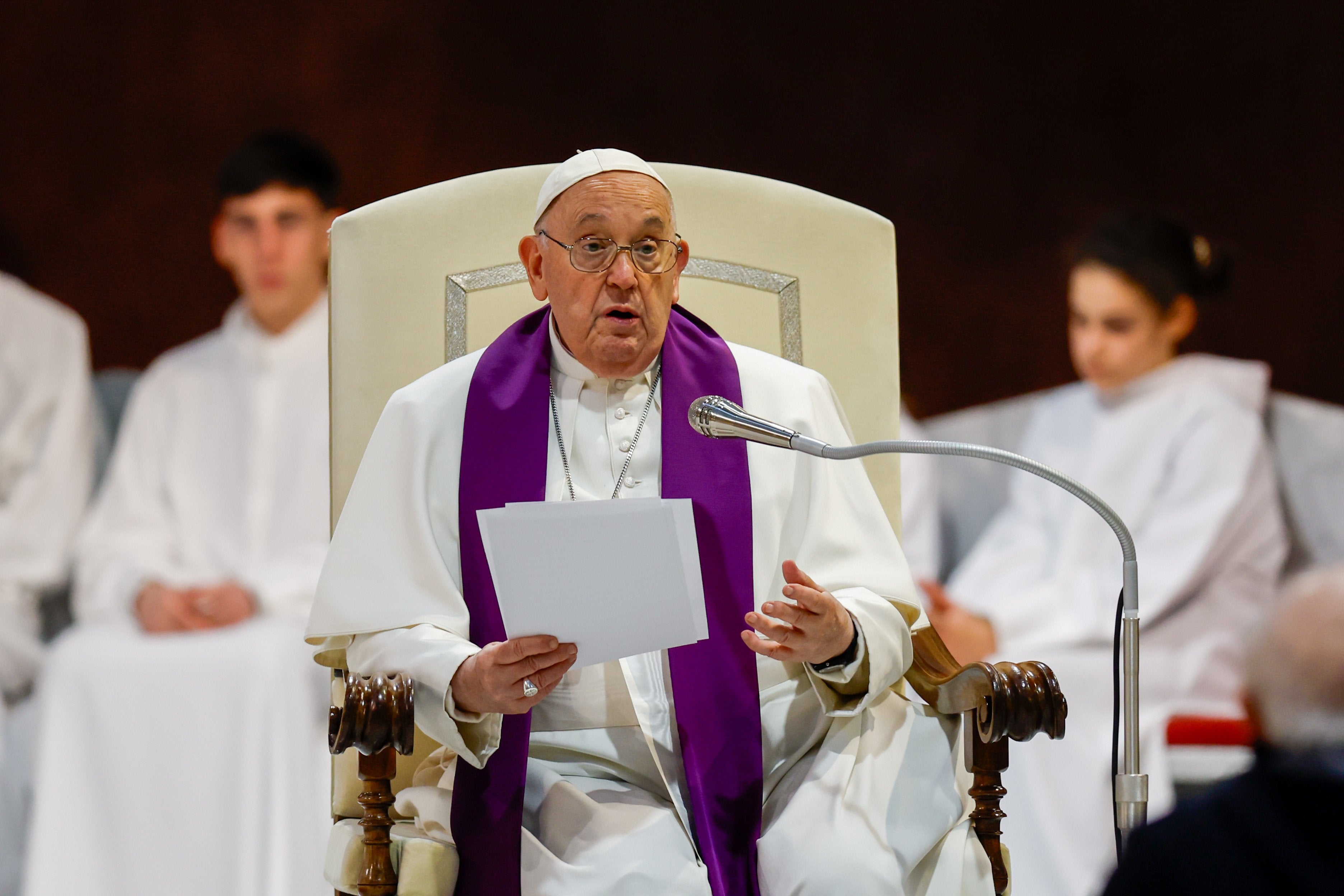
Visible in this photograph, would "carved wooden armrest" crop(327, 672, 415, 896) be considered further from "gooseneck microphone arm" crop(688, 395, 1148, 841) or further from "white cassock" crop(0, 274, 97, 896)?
"white cassock" crop(0, 274, 97, 896)

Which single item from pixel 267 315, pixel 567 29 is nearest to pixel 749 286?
pixel 267 315

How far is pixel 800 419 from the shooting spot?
2602mm

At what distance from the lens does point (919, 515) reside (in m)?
5.32

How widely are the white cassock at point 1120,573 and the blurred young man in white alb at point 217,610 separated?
2.28m

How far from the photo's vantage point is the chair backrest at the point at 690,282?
9.25 feet

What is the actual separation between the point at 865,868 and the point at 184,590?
312cm

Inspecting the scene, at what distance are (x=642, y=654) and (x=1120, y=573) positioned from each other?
306cm

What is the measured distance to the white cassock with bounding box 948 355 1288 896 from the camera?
14.7 ft

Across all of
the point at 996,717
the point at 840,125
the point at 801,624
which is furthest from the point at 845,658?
the point at 840,125

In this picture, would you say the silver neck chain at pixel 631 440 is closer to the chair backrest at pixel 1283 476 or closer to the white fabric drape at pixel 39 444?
the white fabric drape at pixel 39 444

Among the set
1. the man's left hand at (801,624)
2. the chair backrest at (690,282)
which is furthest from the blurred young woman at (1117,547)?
the man's left hand at (801,624)

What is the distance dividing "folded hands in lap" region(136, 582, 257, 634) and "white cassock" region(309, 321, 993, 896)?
2.19 metres

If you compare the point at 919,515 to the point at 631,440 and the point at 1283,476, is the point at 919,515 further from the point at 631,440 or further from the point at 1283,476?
the point at 631,440

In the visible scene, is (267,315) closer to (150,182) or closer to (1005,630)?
(150,182)
